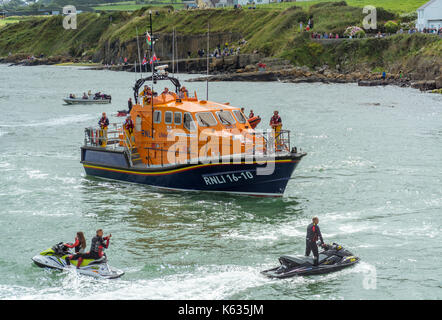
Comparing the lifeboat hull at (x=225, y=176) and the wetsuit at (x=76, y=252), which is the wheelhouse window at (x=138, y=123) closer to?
the lifeboat hull at (x=225, y=176)

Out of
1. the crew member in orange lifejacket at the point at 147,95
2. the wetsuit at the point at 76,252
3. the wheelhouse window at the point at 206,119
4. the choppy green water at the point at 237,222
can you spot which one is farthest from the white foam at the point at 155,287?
the crew member in orange lifejacket at the point at 147,95

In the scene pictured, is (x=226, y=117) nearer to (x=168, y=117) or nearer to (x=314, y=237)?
(x=168, y=117)

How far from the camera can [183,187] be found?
27.8 metres

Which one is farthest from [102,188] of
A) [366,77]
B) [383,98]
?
[366,77]

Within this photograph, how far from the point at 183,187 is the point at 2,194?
912 cm

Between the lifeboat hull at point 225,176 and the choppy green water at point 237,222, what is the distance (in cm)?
48

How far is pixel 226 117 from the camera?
28062mm

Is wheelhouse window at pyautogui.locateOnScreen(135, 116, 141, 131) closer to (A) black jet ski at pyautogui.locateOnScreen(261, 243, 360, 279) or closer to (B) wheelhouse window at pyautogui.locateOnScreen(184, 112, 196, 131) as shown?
(B) wheelhouse window at pyautogui.locateOnScreen(184, 112, 196, 131)

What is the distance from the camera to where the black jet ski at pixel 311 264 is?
18.4 meters

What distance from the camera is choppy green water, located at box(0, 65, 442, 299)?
18062 mm

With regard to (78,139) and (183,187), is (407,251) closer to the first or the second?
(183,187)

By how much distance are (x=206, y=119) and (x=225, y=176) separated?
2.98m

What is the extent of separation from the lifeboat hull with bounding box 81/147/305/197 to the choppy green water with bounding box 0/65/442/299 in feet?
1.59

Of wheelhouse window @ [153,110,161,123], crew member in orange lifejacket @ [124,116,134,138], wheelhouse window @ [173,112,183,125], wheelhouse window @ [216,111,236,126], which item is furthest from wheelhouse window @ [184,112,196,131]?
crew member in orange lifejacket @ [124,116,134,138]
